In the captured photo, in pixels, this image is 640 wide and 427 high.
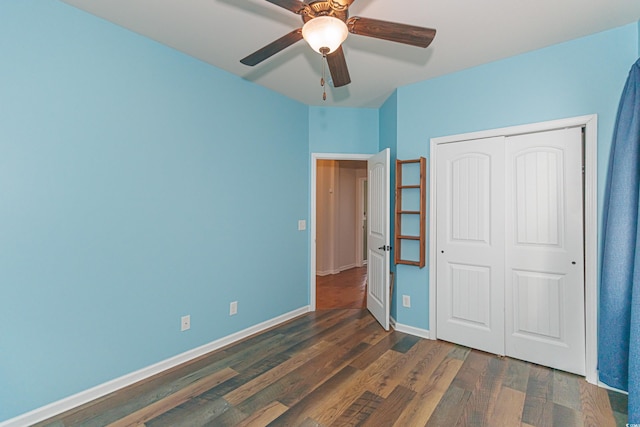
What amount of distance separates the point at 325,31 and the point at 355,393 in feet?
7.39

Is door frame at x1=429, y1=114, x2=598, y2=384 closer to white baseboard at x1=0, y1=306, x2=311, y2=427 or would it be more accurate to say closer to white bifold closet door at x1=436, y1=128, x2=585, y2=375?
white bifold closet door at x1=436, y1=128, x2=585, y2=375

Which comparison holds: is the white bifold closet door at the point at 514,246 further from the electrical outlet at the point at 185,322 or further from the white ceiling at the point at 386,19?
the electrical outlet at the point at 185,322

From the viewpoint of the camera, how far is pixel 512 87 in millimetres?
2570

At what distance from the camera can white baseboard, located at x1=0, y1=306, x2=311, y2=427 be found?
1.79m

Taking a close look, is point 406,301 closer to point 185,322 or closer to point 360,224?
point 185,322

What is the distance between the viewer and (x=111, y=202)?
6.95 feet

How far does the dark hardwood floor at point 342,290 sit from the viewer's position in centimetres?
410

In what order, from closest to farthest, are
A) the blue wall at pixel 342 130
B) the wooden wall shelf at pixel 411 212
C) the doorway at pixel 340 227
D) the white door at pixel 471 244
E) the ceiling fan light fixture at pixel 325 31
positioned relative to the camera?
the ceiling fan light fixture at pixel 325 31
the white door at pixel 471 244
the wooden wall shelf at pixel 411 212
the blue wall at pixel 342 130
the doorway at pixel 340 227

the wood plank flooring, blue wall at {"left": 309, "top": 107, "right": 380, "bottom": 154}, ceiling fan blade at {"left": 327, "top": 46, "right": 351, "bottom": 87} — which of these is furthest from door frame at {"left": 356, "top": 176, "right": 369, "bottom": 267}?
ceiling fan blade at {"left": 327, "top": 46, "right": 351, "bottom": 87}

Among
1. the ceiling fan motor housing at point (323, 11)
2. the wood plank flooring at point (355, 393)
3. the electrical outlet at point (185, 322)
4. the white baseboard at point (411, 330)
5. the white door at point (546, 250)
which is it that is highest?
the ceiling fan motor housing at point (323, 11)

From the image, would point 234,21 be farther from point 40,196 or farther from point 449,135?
point 449,135

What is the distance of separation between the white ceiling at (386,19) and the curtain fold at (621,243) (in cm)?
58

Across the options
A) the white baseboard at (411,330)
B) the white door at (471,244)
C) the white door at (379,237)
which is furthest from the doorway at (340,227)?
the white door at (471,244)

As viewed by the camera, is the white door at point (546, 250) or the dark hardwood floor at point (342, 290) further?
the dark hardwood floor at point (342, 290)
